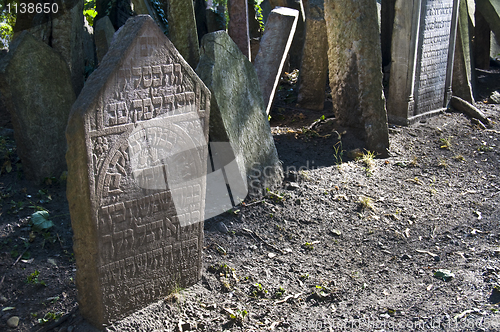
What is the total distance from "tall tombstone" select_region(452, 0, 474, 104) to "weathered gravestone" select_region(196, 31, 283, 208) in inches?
163

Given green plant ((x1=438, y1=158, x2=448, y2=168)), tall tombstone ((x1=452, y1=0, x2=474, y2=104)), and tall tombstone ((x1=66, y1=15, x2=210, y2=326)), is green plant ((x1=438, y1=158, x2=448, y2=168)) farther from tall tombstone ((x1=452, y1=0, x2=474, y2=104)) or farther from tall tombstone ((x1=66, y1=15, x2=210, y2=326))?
tall tombstone ((x1=66, y1=15, x2=210, y2=326))

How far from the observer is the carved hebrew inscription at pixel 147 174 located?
2.46 metres

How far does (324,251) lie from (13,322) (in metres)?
2.17

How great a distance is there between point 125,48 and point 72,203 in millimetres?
Answer: 863

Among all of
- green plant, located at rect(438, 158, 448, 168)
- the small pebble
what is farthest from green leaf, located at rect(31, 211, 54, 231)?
green plant, located at rect(438, 158, 448, 168)

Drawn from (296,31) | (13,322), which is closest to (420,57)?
(296,31)

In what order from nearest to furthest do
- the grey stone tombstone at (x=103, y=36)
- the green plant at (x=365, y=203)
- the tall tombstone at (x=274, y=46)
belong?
1. the green plant at (x=365, y=203)
2. the grey stone tombstone at (x=103, y=36)
3. the tall tombstone at (x=274, y=46)

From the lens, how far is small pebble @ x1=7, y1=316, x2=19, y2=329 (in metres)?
→ 2.67

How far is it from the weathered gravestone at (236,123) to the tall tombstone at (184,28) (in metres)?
1.12

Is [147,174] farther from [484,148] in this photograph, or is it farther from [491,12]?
[491,12]

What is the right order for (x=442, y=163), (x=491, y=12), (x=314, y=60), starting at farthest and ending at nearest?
1. (x=491, y=12)
2. (x=314, y=60)
3. (x=442, y=163)

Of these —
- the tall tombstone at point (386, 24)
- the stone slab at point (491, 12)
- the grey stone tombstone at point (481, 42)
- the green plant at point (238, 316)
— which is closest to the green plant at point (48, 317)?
the green plant at point (238, 316)

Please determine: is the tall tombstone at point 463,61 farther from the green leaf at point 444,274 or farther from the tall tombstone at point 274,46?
the green leaf at point 444,274

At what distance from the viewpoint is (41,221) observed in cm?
338
